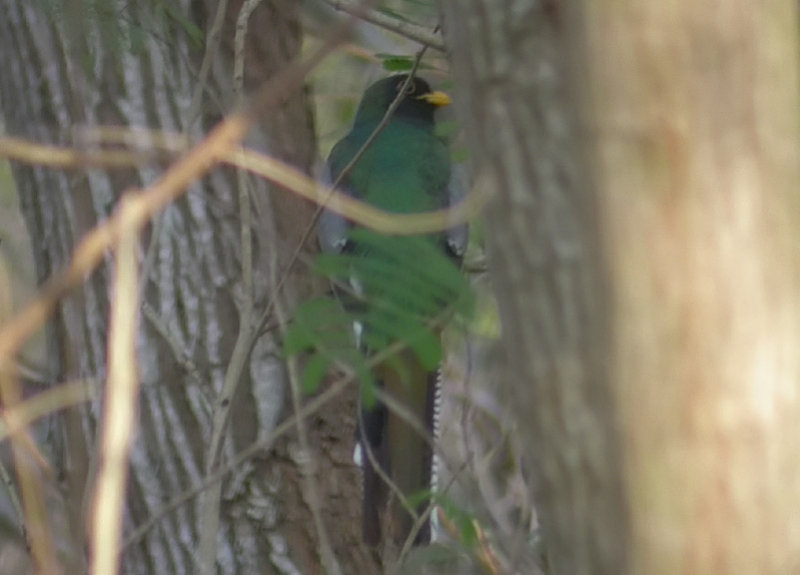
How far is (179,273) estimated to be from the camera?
318 cm

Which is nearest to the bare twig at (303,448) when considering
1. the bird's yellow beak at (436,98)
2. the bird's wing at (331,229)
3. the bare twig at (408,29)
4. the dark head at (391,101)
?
the bird's wing at (331,229)

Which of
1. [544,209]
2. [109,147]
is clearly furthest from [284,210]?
[544,209]

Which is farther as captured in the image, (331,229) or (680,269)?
(331,229)

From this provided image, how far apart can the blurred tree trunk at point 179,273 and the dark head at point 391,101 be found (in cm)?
88

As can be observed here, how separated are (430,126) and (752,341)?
3.14 m

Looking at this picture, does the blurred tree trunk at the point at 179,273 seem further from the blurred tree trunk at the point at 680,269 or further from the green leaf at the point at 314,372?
the blurred tree trunk at the point at 680,269

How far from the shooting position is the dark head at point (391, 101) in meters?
4.30

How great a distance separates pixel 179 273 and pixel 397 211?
78 cm

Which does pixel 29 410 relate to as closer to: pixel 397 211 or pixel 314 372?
pixel 314 372

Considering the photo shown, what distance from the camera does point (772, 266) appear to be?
1.35 meters

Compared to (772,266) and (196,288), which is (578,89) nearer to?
(772,266)

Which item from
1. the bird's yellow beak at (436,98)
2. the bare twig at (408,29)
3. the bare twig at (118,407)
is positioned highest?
the bird's yellow beak at (436,98)

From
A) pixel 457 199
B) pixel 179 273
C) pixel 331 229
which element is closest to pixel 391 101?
pixel 457 199

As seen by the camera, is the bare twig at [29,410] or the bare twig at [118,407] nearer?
the bare twig at [118,407]
